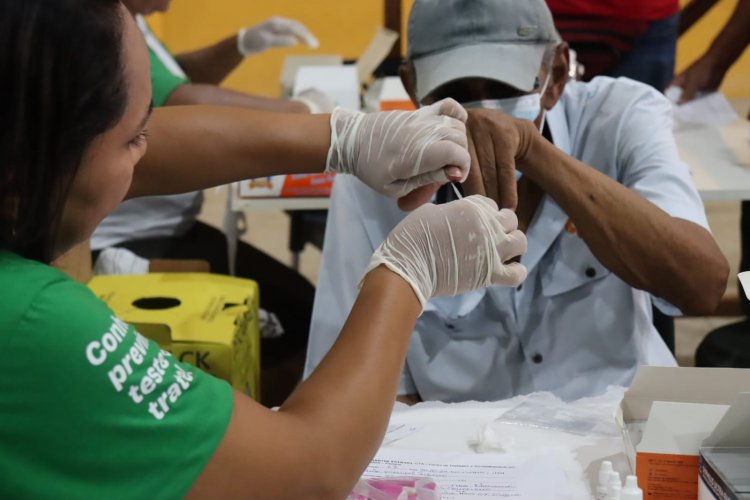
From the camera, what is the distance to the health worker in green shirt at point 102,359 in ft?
2.45

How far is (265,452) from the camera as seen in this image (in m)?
0.84

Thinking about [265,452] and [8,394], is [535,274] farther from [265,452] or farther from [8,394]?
[8,394]

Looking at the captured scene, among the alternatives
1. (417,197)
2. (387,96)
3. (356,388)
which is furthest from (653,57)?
(356,388)

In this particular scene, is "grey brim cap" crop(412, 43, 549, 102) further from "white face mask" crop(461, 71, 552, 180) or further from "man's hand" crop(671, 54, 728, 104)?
"man's hand" crop(671, 54, 728, 104)

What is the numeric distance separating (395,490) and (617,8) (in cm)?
227

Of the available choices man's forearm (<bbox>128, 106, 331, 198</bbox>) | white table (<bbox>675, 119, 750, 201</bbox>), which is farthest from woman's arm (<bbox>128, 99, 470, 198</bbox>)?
white table (<bbox>675, 119, 750, 201</bbox>)

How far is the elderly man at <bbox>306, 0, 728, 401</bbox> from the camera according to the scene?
163 centimetres

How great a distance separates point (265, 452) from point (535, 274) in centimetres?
94

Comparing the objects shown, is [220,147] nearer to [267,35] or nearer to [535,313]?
[535,313]

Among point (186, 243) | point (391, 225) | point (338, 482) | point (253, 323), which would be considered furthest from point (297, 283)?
point (338, 482)

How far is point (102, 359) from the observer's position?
0.77m

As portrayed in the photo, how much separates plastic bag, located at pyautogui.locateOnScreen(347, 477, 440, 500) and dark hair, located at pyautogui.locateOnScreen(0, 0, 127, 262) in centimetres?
48

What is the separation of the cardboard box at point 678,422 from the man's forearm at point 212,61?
2706mm

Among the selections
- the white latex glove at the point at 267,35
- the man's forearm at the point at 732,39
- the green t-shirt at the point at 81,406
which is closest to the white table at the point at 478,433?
the green t-shirt at the point at 81,406
